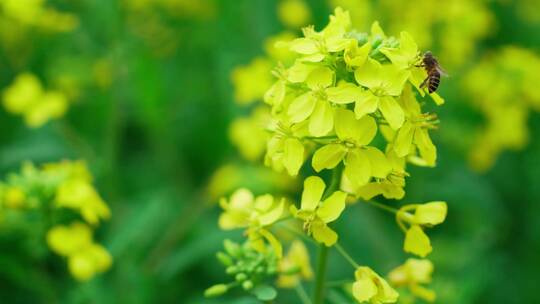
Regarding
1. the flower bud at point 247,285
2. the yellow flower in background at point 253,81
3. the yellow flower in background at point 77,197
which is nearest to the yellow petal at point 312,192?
the flower bud at point 247,285

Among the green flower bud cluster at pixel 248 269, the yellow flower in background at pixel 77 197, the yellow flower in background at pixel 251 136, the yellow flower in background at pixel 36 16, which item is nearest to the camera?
the green flower bud cluster at pixel 248 269

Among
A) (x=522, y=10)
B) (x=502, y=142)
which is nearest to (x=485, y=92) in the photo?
(x=502, y=142)

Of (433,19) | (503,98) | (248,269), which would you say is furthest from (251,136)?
(248,269)

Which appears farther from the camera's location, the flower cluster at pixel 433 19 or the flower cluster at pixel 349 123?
the flower cluster at pixel 433 19

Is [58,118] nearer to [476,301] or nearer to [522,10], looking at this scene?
[476,301]

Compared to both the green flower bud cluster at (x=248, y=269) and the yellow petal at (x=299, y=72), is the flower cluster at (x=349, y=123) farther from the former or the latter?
the green flower bud cluster at (x=248, y=269)
